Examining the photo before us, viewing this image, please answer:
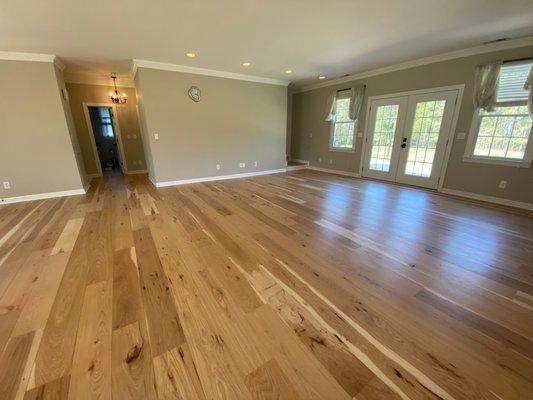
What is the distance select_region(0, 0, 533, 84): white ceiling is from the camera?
8.53 feet

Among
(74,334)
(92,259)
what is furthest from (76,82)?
A: (74,334)

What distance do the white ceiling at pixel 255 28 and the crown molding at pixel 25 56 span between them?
189 mm

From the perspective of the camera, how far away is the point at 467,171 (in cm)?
442

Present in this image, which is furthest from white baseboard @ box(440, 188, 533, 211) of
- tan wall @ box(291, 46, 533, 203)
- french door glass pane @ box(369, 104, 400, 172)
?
french door glass pane @ box(369, 104, 400, 172)

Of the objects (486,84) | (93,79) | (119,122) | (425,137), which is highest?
(93,79)

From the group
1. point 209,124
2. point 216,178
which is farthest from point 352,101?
point 216,178

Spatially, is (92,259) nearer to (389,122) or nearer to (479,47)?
(389,122)

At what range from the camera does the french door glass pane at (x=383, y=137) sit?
17.9 ft

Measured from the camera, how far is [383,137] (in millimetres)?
5688

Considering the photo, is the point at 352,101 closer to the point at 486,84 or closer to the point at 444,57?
the point at 444,57

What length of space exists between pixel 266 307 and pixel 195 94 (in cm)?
519

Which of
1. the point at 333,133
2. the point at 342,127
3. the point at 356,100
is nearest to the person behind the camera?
the point at 356,100

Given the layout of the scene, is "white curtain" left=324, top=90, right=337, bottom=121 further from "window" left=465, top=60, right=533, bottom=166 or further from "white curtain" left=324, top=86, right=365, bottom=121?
"window" left=465, top=60, right=533, bottom=166

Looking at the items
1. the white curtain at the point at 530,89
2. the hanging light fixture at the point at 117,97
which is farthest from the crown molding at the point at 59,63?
the white curtain at the point at 530,89
